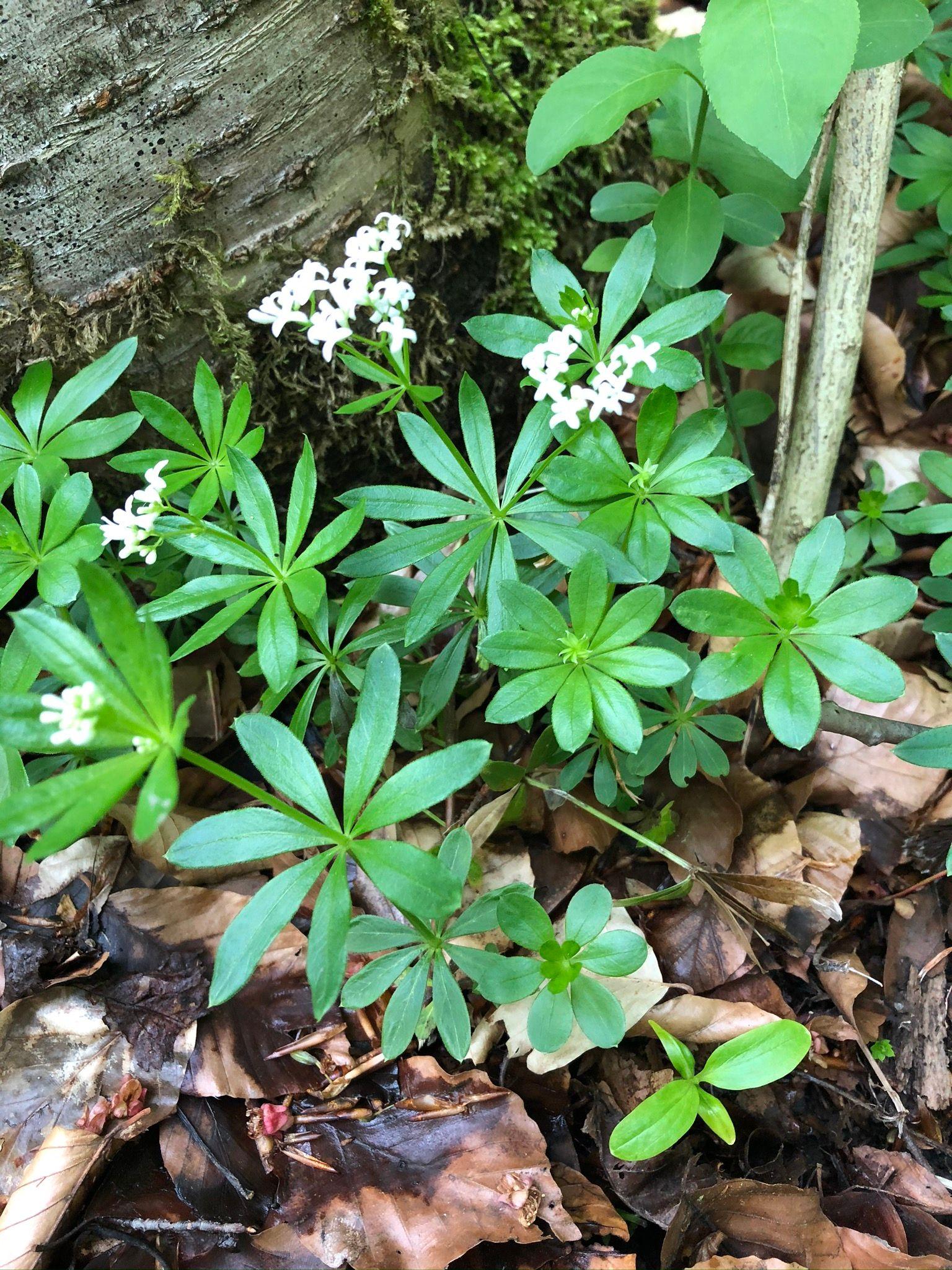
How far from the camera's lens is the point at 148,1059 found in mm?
1890

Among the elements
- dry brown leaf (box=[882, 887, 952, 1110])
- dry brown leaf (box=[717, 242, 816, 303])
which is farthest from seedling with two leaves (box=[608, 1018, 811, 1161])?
dry brown leaf (box=[717, 242, 816, 303])

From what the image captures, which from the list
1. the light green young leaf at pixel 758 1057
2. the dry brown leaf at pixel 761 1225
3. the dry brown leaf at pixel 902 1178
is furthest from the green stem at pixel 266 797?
the dry brown leaf at pixel 902 1178

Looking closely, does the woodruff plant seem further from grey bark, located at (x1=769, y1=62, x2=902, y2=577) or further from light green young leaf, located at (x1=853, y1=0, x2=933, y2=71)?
grey bark, located at (x1=769, y1=62, x2=902, y2=577)

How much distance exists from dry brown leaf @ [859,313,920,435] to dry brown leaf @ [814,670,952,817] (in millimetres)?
1028

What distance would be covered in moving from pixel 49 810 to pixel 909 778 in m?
2.02

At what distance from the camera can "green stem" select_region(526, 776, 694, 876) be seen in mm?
1922

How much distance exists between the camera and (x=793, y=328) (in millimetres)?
2383

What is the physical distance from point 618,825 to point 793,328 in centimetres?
143

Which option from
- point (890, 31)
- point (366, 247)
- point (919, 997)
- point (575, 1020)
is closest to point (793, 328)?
point (890, 31)

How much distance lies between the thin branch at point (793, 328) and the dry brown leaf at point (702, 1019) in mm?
1284

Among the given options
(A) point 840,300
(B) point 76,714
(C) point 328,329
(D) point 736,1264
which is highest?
(C) point 328,329

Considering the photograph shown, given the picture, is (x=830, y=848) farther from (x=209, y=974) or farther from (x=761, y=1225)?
(x=209, y=974)

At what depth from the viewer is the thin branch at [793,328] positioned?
231cm

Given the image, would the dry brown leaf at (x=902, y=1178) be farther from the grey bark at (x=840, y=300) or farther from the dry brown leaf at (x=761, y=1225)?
the grey bark at (x=840, y=300)
